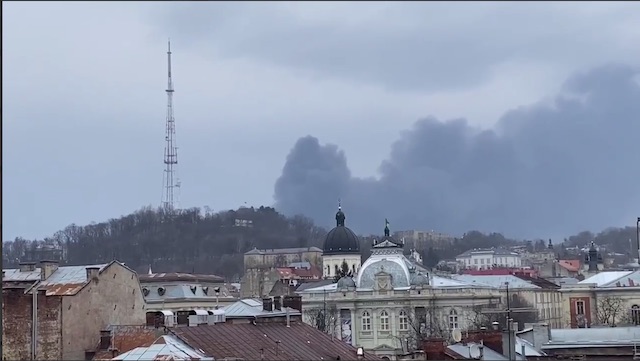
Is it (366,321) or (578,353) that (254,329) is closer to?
(578,353)

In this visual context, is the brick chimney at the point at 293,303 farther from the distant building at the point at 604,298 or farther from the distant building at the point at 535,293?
the distant building at the point at 535,293

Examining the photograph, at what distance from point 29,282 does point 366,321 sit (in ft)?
225

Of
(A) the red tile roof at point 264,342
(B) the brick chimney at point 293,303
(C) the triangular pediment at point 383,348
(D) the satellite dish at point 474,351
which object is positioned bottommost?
(C) the triangular pediment at point 383,348

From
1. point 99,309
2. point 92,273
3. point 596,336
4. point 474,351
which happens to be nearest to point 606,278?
point 596,336

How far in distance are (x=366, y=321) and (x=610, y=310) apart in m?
23.7

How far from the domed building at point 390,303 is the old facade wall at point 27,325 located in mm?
68953

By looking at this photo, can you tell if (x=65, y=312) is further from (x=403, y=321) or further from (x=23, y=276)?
(x=403, y=321)

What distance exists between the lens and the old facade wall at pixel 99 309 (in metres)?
39.3

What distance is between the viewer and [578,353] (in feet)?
164

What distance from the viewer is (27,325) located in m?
38.6

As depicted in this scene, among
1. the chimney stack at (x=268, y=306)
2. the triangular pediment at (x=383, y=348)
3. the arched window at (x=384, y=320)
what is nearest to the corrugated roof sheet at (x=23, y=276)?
the chimney stack at (x=268, y=306)

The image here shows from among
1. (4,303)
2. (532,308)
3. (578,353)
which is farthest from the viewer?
(532,308)

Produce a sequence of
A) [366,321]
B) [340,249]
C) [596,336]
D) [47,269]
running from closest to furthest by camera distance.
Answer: [47,269] → [596,336] → [366,321] → [340,249]

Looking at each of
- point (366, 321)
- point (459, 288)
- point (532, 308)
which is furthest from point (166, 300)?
point (532, 308)
